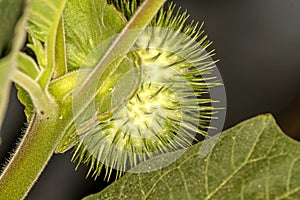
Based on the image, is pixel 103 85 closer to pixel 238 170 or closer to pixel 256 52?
pixel 238 170

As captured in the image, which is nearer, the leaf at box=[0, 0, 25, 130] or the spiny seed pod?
the leaf at box=[0, 0, 25, 130]

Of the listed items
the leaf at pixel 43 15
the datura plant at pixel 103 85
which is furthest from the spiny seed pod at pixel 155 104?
the leaf at pixel 43 15

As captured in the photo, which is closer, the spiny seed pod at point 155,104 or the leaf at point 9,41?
the leaf at point 9,41

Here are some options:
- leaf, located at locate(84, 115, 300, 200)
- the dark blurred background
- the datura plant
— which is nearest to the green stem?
the datura plant

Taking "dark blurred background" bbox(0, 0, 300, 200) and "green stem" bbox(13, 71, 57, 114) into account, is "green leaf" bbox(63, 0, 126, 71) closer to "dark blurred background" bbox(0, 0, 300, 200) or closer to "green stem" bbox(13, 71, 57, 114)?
"green stem" bbox(13, 71, 57, 114)

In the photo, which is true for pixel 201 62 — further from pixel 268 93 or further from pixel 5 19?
pixel 268 93

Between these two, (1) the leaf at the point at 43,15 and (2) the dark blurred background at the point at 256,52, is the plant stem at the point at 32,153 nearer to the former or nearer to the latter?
(1) the leaf at the point at 43,15
